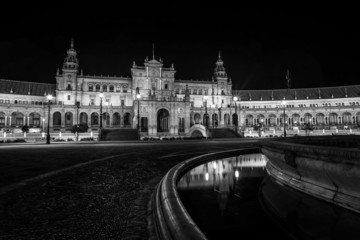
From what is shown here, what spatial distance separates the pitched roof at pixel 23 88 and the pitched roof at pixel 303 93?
7782 cm

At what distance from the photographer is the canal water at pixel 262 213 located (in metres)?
3.69

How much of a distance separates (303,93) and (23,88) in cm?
11487

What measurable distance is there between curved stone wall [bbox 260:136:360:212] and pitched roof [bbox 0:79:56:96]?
9154 cm

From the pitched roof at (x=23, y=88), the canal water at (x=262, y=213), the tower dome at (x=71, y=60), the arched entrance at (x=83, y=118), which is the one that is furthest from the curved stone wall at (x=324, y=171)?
the pitched roof at (x=23, y=88)

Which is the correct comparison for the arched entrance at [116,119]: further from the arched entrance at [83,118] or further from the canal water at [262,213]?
the canal water at [262,213]

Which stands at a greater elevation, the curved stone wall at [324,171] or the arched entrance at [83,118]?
the arched entrance at [83,118]

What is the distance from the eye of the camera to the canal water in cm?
369

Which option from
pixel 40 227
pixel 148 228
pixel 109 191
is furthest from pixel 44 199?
pixel 148 228

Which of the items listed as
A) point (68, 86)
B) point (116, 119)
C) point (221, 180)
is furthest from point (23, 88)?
point (221, 180)

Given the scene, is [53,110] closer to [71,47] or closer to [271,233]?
[71,47]

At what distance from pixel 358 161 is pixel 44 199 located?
5980 millimetres

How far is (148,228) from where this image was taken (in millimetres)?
3334

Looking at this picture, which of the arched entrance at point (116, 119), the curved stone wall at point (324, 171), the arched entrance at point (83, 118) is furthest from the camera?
the arched entrance at point (116, 119)

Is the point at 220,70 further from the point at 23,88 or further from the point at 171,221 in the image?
the point at 171,221
